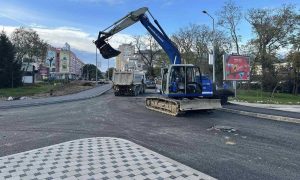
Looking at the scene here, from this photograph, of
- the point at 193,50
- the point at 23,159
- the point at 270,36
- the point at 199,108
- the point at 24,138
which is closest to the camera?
the point at 23,159

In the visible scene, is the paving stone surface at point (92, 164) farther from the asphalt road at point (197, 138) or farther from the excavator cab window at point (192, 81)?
the excavator cab window at point (192, 81)

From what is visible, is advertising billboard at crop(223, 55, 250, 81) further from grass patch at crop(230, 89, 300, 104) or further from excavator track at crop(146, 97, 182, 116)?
excavator track at crop(146, 97, 182, 116)

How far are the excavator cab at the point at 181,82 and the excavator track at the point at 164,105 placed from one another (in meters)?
0.58

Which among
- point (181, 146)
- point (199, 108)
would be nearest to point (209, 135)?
point (181, 146)

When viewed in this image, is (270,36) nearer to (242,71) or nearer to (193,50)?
(193,50)

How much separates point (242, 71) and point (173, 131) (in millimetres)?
23301

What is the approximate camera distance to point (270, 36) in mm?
53969

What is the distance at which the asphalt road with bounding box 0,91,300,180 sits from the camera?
7238mm

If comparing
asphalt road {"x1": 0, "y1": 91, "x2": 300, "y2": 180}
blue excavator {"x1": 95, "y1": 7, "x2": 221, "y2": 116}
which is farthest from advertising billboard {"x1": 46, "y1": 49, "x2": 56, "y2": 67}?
asphalt road {"x1": 0, "y1": 91, "x2": 300, "y2": 180}

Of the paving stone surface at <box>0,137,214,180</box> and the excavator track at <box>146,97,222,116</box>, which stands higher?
the excavator track at <box>146,97,222,116</box>

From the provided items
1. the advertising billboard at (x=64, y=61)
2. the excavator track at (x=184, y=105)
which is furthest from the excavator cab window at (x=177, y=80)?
the advertising billboard at (x=64, y=61)

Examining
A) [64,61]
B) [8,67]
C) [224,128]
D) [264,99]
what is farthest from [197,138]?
[64,61]

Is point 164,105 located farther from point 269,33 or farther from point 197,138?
point 269,33

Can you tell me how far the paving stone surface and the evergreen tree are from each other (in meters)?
42.9
